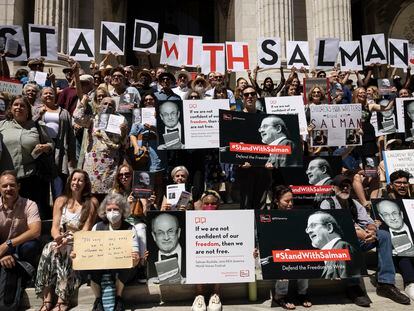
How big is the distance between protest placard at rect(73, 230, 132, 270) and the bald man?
95.7 inches

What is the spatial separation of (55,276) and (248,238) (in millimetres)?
2277

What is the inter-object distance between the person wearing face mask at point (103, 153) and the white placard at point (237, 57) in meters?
4.06

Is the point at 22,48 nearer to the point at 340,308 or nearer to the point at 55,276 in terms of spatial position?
the point at 55,276

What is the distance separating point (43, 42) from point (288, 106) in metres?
5.31

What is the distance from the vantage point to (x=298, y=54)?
9898mm

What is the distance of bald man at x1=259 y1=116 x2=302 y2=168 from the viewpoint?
20.2 feet

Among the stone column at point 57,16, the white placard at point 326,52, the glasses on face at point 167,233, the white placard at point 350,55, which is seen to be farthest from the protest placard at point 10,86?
the white placard at point 350,55

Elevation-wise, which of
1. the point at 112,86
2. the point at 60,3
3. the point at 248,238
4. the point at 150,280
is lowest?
the point at 150,280

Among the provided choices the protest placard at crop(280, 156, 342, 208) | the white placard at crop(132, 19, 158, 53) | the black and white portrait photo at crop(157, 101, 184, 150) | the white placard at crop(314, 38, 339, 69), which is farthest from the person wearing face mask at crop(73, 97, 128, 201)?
the white placard at crop(314, 38, 339, 69)

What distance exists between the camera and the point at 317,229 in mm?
5109

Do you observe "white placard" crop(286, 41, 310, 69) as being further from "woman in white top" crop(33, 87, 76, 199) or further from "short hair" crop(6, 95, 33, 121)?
"short hair" crop(6, 95, 33, 121)

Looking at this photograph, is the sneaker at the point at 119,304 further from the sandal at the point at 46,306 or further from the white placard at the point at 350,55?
the white placard at the point at 350,55

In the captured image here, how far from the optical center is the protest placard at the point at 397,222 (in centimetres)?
543

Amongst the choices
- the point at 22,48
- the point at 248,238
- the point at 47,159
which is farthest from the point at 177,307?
the point at 22,48
